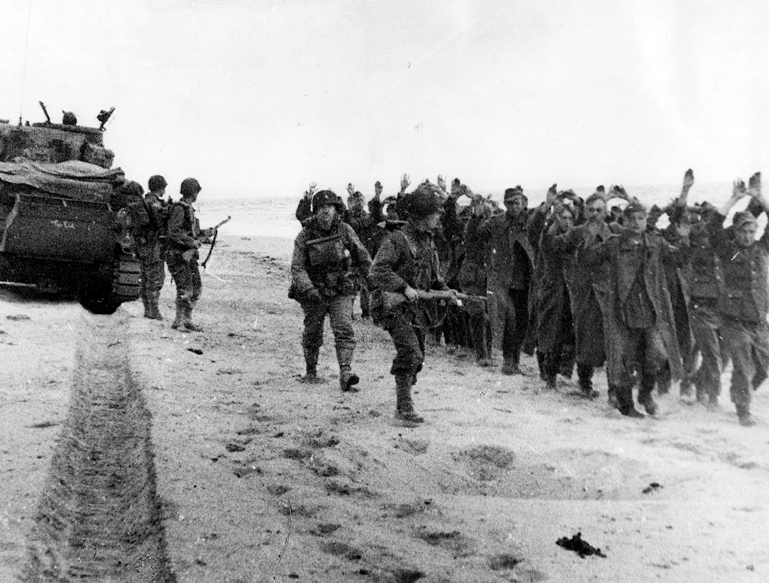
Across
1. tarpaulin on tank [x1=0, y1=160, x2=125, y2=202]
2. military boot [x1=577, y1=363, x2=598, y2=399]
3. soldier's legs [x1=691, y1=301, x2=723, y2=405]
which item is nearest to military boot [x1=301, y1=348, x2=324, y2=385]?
military boot [x1=577, y1=363, x2=598, y2=399]

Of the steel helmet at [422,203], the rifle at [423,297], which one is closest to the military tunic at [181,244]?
the rifle at [423,297]

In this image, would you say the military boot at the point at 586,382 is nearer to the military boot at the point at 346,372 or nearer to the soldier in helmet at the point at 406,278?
the soldier in helmet at the point at 406,278

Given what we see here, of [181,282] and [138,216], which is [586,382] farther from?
[138,216]

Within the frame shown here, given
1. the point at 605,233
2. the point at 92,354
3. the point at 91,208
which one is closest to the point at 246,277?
the point at 91,208

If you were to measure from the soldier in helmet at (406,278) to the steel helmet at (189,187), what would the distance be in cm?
504

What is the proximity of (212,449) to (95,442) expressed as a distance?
0.90 meters

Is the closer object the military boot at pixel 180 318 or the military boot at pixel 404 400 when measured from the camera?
the military boot at pixel 404 400

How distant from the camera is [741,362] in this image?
7.02 meters

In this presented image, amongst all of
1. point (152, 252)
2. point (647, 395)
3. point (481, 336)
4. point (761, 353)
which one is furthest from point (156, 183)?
point (761, 353)

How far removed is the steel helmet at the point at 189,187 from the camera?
11.1m

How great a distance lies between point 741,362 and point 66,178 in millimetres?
9653

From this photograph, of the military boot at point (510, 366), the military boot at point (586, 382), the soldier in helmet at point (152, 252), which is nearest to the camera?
the military boot at point (586, 382)

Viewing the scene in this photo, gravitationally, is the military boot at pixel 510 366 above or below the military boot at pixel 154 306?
above

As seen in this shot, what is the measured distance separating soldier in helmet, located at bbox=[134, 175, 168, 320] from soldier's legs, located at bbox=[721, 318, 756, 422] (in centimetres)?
741
